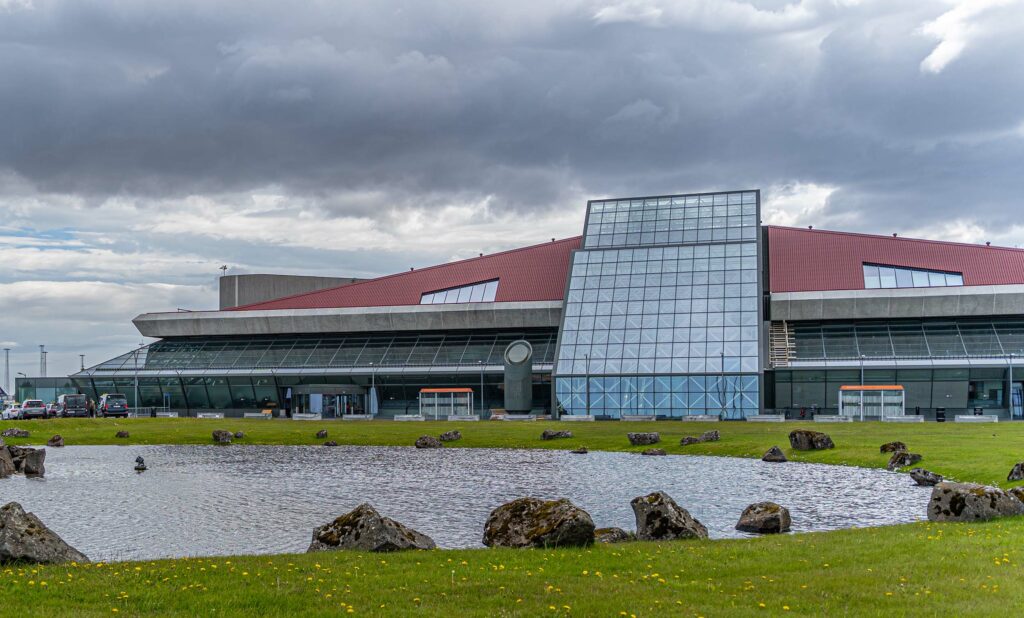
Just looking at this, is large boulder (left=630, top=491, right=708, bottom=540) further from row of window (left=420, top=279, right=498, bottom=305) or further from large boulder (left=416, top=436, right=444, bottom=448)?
row of window (left=420, top=279, right=498, bottom=305)

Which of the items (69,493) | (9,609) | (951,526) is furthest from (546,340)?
(9,609)

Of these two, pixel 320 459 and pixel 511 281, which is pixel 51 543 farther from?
pixel 511 281

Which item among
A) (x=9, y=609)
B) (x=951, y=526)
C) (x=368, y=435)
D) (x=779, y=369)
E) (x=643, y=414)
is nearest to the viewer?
(x=9, y=609)

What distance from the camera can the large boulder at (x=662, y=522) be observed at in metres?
19.9

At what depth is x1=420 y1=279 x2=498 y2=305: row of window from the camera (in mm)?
104875

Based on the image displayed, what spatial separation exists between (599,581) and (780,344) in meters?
80.4

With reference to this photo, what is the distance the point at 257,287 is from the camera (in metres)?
130

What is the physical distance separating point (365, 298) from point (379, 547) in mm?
91114

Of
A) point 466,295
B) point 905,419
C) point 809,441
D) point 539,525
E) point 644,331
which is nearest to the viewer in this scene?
point 539,525

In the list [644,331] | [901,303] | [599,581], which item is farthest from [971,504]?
[901,303]

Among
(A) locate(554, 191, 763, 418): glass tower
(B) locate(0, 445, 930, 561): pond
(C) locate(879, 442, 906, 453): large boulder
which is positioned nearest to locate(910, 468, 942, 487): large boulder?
(B) locate(0, 445, 930, 561): pond

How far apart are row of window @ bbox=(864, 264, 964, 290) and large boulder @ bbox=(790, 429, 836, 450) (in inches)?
2042

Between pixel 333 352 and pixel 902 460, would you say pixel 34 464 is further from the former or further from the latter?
pixel 333 352

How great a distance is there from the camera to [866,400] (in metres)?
77.5
